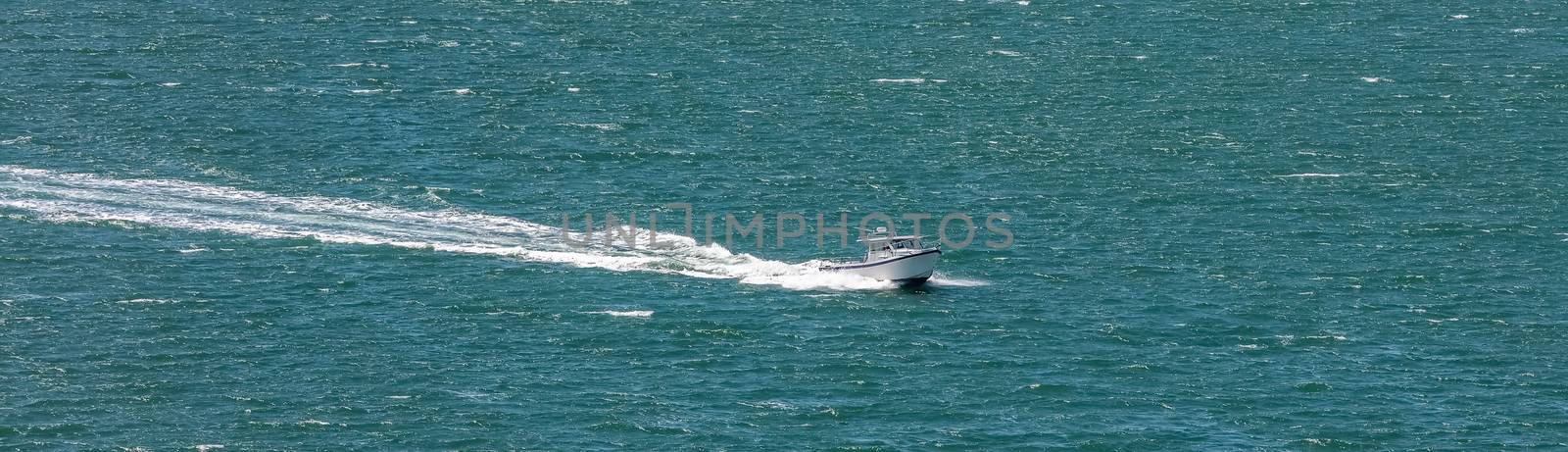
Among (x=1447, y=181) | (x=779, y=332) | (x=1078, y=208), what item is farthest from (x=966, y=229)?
(x=1447, y=181)

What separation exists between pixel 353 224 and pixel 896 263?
125 feet

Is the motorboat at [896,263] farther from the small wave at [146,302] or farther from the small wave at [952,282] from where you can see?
the small wave at [146,302]

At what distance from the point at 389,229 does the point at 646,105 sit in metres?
38.0

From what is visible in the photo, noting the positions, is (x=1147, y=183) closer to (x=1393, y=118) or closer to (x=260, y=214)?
(x=1393, y=118)

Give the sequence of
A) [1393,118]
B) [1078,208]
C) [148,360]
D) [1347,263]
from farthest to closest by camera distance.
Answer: [1393,118] → [1078,208] → [1347,263] → [148,360]

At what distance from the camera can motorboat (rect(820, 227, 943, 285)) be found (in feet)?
481

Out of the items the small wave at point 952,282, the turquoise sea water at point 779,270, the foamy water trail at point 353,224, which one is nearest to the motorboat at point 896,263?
the foamy water trail at point 353,224

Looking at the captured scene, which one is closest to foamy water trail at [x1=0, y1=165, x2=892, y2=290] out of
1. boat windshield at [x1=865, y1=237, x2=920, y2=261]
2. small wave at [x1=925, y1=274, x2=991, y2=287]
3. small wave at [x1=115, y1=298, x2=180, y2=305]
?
boat windshield at [x1=865, y1=237, x2=920, y2=261]

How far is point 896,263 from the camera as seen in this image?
14688 centimetres

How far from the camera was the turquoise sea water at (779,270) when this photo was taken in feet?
418

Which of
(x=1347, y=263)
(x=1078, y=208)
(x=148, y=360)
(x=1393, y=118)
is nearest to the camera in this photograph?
(x=148, y=360)

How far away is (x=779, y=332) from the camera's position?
5507 inches

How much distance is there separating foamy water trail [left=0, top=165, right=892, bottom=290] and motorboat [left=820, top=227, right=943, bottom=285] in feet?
2.02

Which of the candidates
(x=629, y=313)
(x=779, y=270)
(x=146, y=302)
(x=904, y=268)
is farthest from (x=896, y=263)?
(x=146, y=302)
